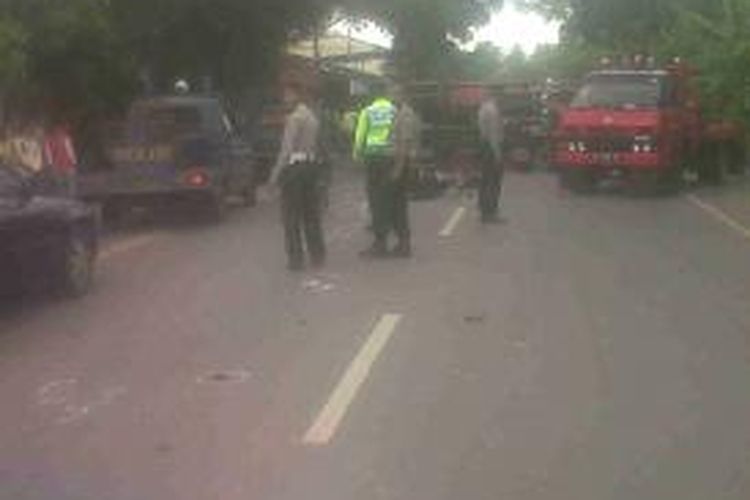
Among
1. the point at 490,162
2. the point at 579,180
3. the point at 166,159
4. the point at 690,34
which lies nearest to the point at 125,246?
the point at 166,159

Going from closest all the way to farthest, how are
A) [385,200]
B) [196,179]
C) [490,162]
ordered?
[385,200], [196,179], [490,162]

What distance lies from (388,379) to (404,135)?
23.7 feet

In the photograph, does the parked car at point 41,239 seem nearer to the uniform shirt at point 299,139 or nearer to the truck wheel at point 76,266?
the truck wheel at point 76,266

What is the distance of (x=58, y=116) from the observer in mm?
23156

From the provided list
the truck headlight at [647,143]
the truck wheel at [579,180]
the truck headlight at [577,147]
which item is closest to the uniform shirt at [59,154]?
the truck headlight at [577,147]

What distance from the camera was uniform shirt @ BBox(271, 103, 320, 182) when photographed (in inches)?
641

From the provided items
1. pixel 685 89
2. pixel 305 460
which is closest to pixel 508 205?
pixel 685 89

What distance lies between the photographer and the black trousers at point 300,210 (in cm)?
1616

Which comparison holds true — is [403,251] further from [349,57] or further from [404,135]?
[349,57]

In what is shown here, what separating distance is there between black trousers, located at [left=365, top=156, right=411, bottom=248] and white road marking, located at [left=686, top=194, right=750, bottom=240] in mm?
4837

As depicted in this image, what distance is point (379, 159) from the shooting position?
17.0 meters

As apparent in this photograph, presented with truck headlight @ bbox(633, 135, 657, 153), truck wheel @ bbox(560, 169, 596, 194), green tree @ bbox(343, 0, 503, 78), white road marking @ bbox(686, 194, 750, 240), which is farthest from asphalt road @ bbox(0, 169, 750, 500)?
green tree @ bbox(343, 0, 503, 78)

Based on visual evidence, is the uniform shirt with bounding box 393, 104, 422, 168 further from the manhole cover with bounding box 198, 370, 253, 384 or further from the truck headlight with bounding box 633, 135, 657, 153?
the truck headlight with bounding box 633, 135, 657, 153

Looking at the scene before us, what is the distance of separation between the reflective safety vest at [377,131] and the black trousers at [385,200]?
9 cm
